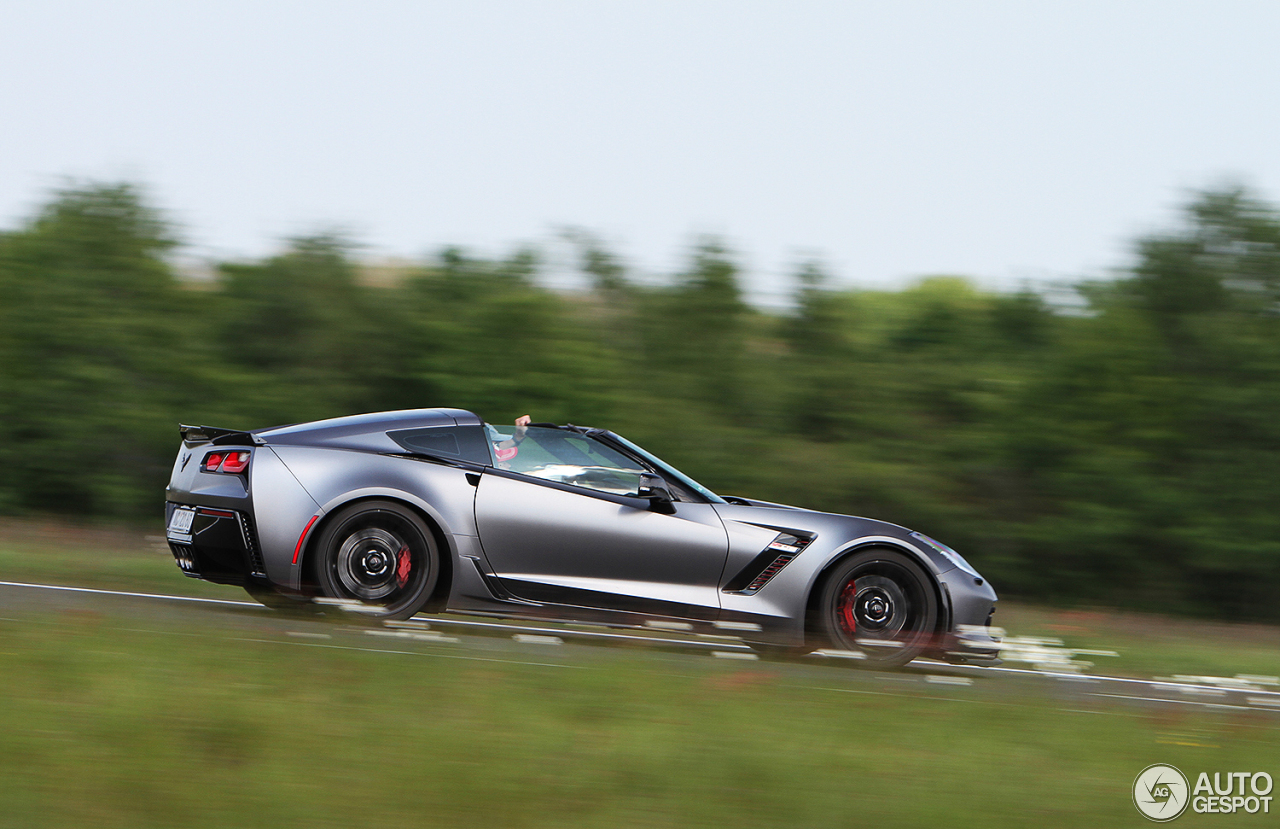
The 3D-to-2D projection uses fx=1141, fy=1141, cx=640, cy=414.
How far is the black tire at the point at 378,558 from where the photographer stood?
20.3 feet

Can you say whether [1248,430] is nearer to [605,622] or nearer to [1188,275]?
[1188,275]

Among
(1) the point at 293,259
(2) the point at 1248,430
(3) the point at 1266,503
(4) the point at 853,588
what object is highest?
(1) the point at 293,259

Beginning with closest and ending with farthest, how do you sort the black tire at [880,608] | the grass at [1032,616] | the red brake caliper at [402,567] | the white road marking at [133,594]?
the red brake caliper at [402,567] < the black tire at [880,608] < the white road marking at [133,594] < the grass at [1032,616]

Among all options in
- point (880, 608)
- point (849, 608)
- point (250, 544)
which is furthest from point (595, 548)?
point (250, 544)

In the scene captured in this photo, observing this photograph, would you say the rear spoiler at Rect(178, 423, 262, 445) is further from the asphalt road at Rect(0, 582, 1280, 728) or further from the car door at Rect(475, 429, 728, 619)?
the car door at Rect(475, 429, 728, 619)

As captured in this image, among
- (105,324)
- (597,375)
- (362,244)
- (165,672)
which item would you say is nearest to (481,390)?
(597,375)

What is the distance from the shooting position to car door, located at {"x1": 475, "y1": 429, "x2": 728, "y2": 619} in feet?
20.3

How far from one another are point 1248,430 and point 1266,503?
3.24 feet

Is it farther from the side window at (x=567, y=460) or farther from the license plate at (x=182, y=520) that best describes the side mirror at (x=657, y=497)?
the license plate at (x=182, y=520)

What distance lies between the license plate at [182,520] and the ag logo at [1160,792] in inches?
189

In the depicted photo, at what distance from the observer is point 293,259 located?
1716 centimetres

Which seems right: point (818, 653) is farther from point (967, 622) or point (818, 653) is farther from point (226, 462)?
point (226, 462)

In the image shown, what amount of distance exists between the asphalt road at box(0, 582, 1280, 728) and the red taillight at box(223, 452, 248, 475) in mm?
806

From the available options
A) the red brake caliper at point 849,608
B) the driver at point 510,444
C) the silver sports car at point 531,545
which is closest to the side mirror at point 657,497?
the silver sports car at point 531,545
